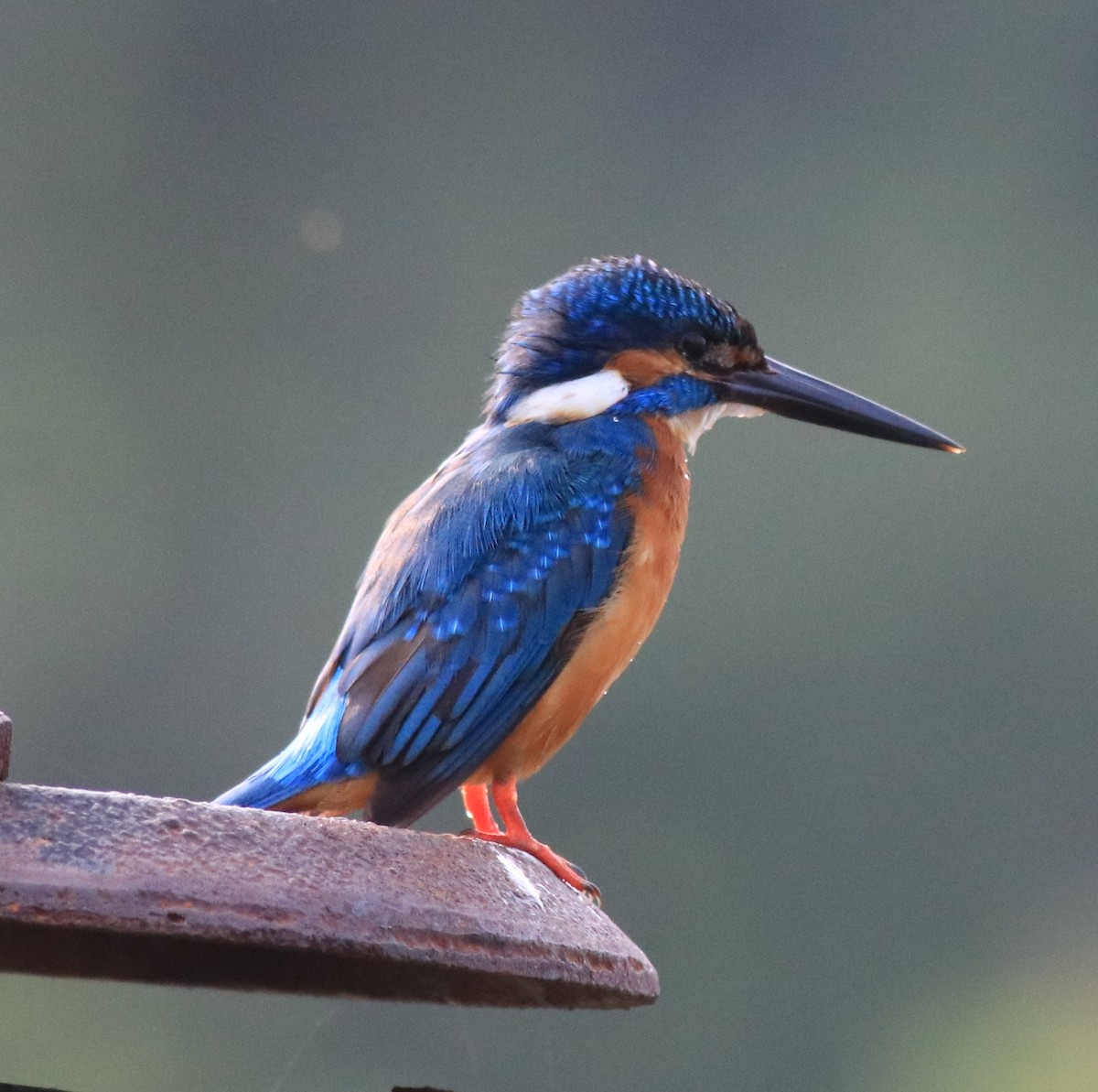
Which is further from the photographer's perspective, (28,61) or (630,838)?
(28,61)

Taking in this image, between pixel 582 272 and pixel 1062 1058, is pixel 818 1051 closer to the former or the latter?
pixel 1062 1058

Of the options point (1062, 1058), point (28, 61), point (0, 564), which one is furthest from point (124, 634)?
point (28, 61)

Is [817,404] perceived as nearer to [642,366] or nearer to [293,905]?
[642,366]

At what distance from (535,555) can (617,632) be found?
0.51ft

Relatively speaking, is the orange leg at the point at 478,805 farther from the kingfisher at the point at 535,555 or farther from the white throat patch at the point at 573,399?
the white throat patch at the point at 573,399

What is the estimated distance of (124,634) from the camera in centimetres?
1145

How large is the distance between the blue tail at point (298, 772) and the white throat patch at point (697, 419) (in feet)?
2.98

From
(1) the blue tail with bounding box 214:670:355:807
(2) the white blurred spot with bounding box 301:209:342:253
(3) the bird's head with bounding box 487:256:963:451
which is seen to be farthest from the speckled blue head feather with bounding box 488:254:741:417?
(2) the white blurred spot with bounding box 301:209:342:253

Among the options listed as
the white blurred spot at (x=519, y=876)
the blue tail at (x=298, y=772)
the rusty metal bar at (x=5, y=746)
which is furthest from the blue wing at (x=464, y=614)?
the rusty metal bar at (x=5, y=746)

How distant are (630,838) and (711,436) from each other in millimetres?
2208

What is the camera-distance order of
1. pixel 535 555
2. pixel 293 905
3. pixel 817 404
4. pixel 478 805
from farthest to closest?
1. pixel 817 404
2. pixel 478 805
3. pixel 535 555
4. pixel 293 905

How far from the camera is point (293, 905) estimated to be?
1427 mm

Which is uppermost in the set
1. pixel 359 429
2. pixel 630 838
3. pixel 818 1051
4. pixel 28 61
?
pixel 28 61

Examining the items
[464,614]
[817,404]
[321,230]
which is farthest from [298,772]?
[321,230]
